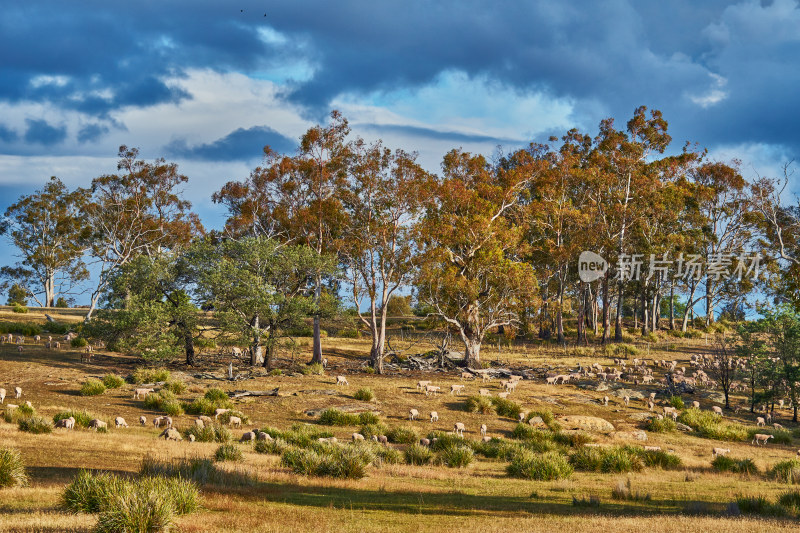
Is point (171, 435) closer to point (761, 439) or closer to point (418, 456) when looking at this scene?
point (418, 456)

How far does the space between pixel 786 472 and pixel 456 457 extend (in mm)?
9478

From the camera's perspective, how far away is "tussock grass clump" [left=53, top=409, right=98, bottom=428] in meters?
18.2

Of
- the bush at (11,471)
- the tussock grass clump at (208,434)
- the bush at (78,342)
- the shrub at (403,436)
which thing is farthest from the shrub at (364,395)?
the bush at (78,342)

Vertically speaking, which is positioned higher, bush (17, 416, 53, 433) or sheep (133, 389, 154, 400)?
bush (17, 416, 53, 433)

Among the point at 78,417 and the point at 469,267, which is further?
the point at 469,267

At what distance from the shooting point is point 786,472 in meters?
16.8

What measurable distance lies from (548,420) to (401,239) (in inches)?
689

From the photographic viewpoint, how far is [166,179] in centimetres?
5572

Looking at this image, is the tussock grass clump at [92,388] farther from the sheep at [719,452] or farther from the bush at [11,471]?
the sheep at [719,452]

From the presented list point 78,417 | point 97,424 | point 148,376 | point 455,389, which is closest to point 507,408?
point 455,389

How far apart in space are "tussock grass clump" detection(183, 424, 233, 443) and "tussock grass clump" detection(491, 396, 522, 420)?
42.8 feet

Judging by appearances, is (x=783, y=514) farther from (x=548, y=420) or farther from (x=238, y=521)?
(x=548, y=420)

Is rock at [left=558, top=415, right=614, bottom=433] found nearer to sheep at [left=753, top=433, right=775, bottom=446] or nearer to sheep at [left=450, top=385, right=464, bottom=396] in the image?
sheep at [left=753, top=433, right=775, bottom=446]

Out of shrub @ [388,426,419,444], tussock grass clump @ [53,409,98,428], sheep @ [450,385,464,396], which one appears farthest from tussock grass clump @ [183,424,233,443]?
sheep @ [450,385,464,396]
